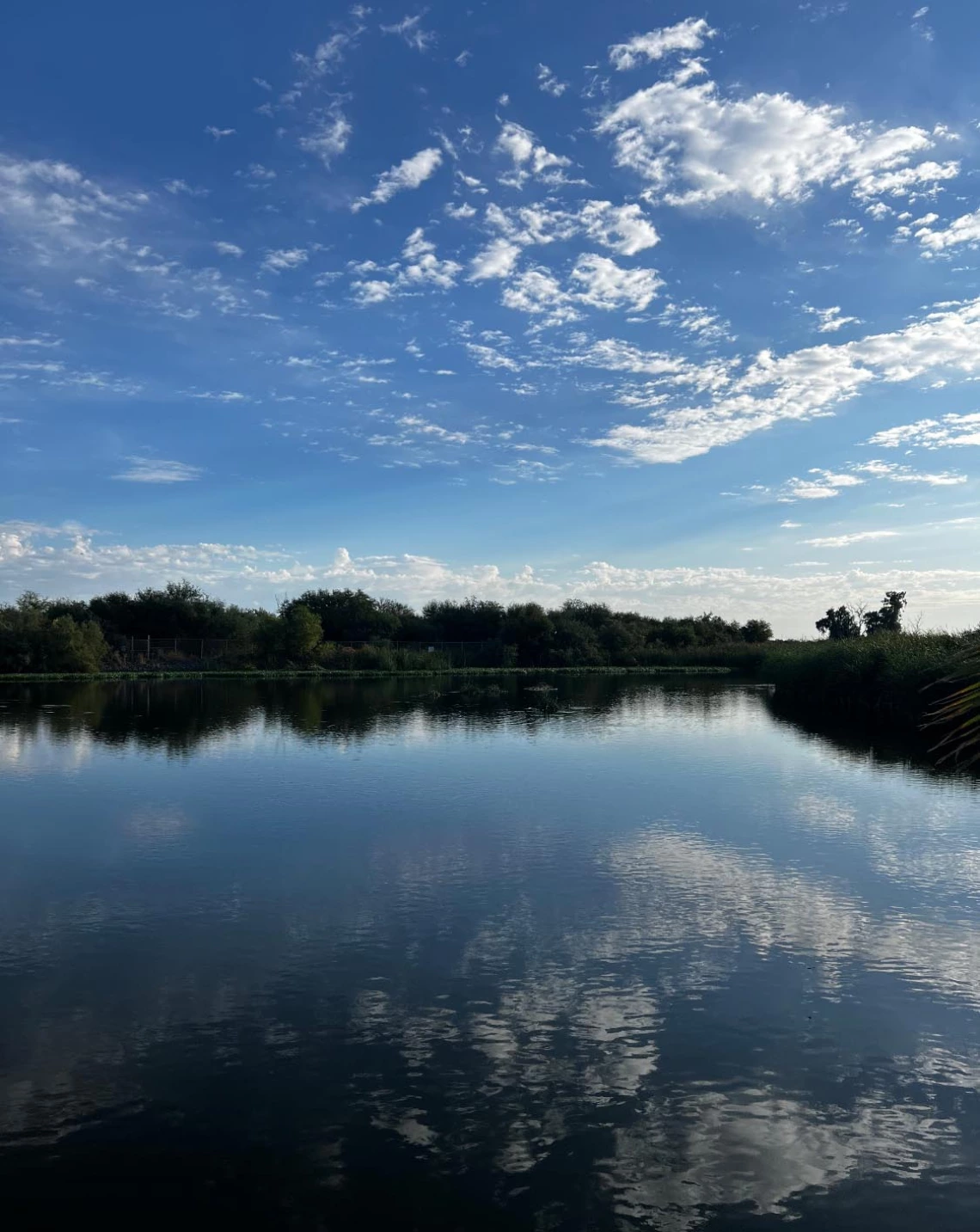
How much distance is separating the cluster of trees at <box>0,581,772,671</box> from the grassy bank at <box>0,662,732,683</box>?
1748 millimetres

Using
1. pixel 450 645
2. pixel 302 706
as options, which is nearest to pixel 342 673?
pixel 450 645

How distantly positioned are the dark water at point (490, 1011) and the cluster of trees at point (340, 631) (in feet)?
138

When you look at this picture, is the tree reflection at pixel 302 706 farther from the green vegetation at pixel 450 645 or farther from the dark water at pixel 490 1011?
the dark water at pixel 490 1011

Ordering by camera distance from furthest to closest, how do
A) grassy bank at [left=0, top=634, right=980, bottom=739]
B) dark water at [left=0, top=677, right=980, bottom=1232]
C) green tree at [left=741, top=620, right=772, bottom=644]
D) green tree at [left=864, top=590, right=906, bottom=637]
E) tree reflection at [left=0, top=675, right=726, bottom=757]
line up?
green tree at [left=741, top=620, right=772, bottom=644] < green tree at [left=864, top=590, right=906, bottom=637] < tree reflection at [left=0, top=675, right=726, bottom=757] < grassy bank at [left=0, top=634, right=980, bottom=739] < dark water at [left=0, top=677, right=980, bottom=1232]

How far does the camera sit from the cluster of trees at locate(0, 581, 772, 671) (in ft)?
177

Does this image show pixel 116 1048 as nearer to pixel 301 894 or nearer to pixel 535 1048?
pixel 535 1048

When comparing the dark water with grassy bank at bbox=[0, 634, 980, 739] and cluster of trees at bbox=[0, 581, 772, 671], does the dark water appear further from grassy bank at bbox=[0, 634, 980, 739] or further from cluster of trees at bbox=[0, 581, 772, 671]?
cluster of trees at bbox=[0, 581, 772, 671]

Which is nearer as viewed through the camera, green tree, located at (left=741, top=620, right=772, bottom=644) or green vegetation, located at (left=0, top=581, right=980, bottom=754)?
green vegetation, located at (left=0, top=581, right=980, bottom=754)

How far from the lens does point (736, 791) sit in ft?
53.8

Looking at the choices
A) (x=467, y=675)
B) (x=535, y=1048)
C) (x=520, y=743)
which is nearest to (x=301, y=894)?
(x=535, y=1048)

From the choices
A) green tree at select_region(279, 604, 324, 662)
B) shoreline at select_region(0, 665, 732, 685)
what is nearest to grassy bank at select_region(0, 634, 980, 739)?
shoreline at select_region(0, 665, 732, 685)

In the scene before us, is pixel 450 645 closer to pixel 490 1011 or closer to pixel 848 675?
pixel 848 675

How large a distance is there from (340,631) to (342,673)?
56.6 ft

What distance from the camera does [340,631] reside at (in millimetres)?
76750
